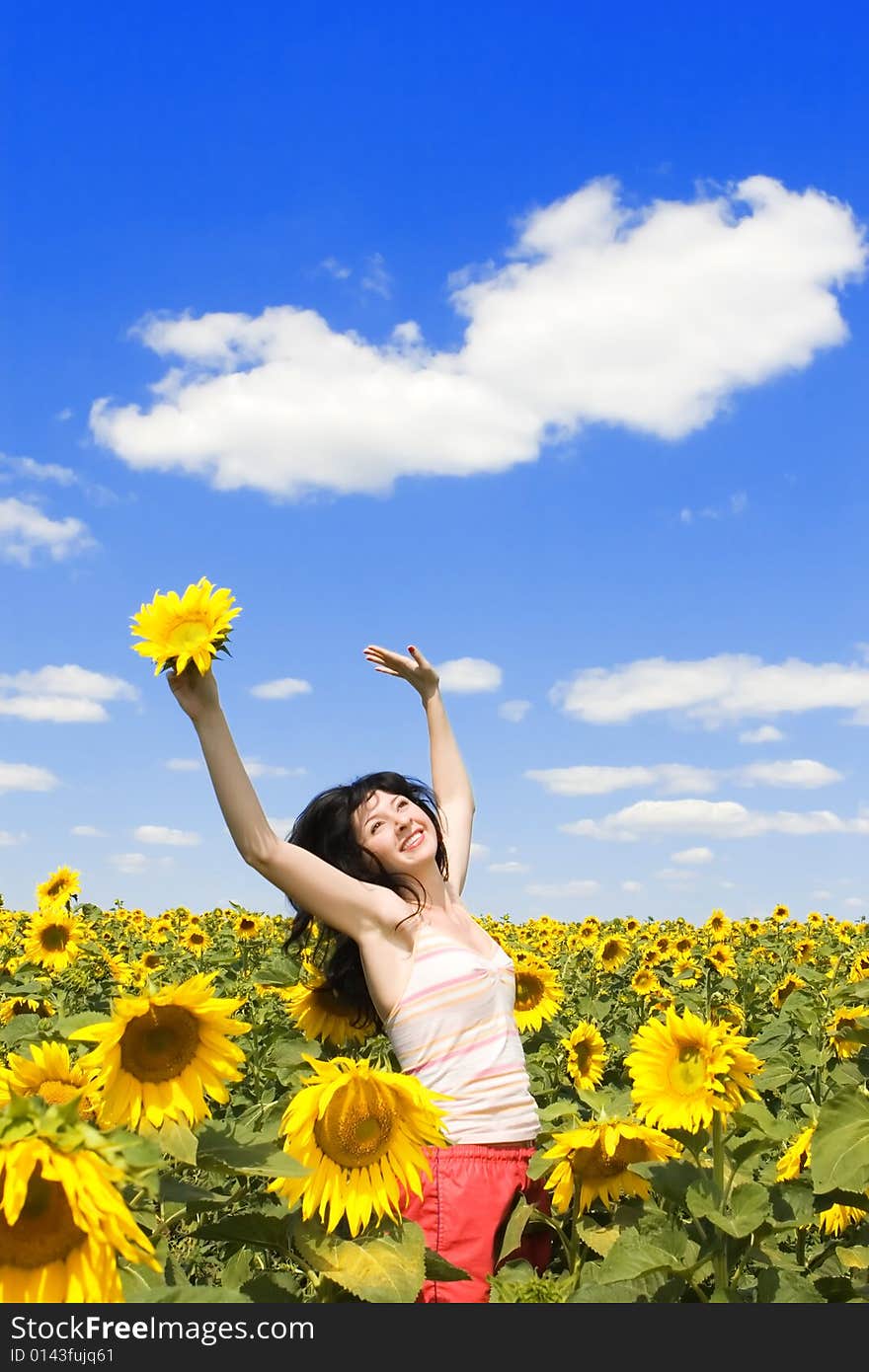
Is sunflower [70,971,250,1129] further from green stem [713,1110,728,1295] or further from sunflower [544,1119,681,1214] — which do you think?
green stem [713,1110,728,1295]

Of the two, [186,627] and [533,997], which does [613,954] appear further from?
[186,627]

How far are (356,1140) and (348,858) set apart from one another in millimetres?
2243

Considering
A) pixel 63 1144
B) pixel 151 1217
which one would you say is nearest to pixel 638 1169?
pixel 151 1217

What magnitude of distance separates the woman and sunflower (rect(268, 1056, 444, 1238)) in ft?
1.99

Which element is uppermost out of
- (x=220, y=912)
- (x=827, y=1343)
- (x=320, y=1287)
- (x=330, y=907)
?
(x=220, y=912)

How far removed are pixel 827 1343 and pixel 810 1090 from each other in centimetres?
404

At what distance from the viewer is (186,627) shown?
314cm

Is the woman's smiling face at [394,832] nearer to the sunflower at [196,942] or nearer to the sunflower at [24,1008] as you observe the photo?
the sunflower at [24,1008]

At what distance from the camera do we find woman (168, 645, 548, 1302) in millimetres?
3717

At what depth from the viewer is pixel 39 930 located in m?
8.70

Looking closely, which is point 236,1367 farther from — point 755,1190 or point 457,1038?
point 457,1038

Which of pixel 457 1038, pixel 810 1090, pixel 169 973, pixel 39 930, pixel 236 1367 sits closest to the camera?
pixel 236 1367

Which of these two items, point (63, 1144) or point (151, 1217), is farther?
point (151, 1217)

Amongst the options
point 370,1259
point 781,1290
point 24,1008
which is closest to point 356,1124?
point 370,1259
